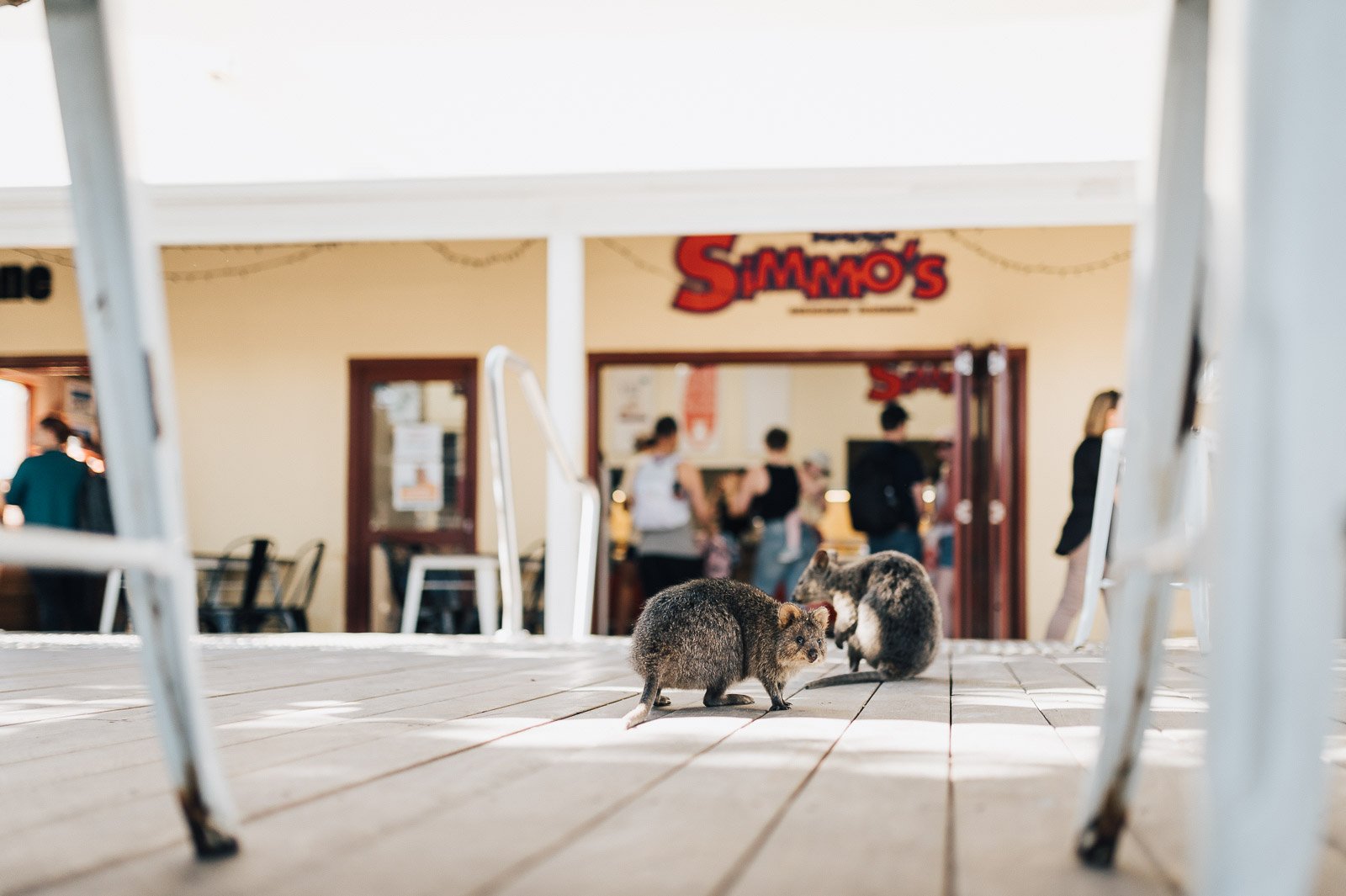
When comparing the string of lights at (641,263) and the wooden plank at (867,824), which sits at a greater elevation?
the string of lights at (641,263)

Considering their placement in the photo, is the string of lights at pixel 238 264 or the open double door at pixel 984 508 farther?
the string of lights at pixel 238 264

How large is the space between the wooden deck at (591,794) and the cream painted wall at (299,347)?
6.19 metres

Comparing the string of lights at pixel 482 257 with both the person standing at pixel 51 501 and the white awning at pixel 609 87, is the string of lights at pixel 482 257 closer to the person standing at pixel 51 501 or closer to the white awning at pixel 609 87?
the white awning at pixel 609 87

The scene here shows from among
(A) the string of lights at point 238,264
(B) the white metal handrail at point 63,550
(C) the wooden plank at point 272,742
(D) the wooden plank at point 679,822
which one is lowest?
(C) the wooden plank at point 272,742

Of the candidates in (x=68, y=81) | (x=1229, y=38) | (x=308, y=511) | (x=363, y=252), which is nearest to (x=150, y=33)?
(x=363, y=252)

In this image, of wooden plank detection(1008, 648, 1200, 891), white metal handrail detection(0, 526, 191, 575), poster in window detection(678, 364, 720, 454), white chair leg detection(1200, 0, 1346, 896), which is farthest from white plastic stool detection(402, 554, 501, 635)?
white chair leg detection(1200, 0, 1346, 896)

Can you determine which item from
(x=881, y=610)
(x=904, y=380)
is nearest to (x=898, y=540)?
(x=904, y=380)

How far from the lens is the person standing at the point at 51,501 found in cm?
647

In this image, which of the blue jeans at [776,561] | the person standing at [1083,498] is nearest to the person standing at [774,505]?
the blue jeans at [776,561]

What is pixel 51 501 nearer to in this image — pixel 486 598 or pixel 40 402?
pixel 486 598

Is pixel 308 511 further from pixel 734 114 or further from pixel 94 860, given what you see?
pixel 94 860

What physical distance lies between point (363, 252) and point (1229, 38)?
27.3 feet

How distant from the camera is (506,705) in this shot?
76.8 inches

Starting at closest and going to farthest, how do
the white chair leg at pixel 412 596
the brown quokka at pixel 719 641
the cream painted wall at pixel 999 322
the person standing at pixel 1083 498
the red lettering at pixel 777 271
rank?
1. the brown quokka at pixel 719 641
2. the person standing at pixel 1083 498
3. the white chair leg at pixel 412 596
4. the cream painted wall at pixel 999 322
5. the red lettering at pixel 777 271
